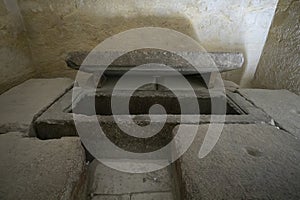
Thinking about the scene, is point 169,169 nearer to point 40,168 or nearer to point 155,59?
point 40,168

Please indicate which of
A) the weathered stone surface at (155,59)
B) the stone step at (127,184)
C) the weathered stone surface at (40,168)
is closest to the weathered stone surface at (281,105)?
the weathered stone surface at (155,59)

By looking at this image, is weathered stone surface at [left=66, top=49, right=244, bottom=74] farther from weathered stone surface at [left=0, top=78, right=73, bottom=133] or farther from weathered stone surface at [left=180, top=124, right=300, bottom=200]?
weathered stone surface at [left=180, top=124, right=300, bottom=200]

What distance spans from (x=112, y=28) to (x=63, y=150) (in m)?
1.92

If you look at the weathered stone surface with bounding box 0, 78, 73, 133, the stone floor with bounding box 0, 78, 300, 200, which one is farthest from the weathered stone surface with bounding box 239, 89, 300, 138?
the weathered stone surface with bounding box 0, 78, 73, 133

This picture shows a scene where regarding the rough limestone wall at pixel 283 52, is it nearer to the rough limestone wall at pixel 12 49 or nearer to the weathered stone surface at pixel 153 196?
the weathered stone surface at pixel 153 196

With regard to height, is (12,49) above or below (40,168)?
above

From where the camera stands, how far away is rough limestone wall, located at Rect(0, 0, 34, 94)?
2.07 m

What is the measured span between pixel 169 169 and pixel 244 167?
558 millimetres

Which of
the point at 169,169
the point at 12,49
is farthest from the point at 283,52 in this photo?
the point at 12,49

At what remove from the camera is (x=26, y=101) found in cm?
167

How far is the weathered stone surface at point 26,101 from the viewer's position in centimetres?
132

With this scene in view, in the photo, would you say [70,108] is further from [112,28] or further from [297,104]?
[297,104]

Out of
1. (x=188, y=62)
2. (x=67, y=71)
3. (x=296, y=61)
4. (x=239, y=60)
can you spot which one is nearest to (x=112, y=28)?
(x=67, y=71)

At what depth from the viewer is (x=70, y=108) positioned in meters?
1.58
